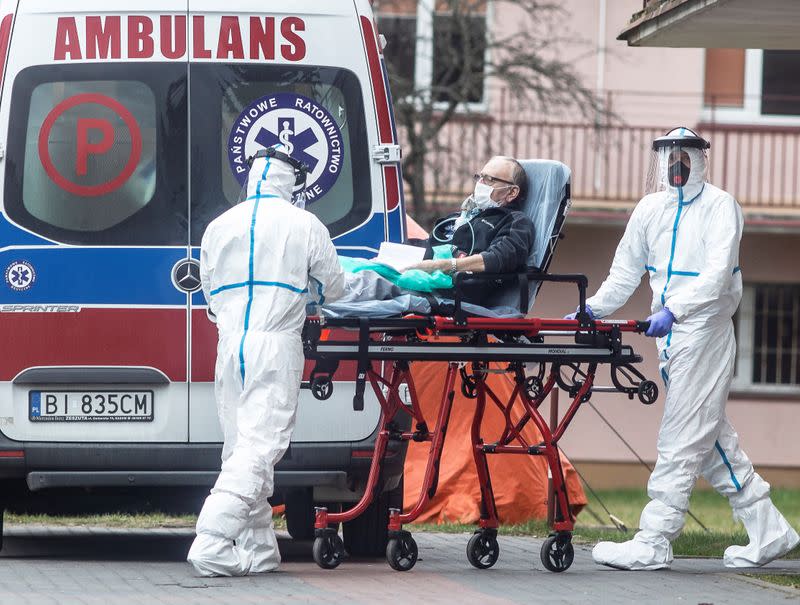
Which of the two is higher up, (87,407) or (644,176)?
(644,176)

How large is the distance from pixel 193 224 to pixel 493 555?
6.80 ft

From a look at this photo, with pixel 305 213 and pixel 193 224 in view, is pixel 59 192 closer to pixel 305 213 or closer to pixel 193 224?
pixel 193 224

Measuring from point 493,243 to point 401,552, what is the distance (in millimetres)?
Result: 1454

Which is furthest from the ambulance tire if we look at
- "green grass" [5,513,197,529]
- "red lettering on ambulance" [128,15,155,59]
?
"green grass" [5,513,197,529]

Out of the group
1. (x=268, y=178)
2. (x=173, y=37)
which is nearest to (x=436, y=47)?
(x=173, y=37)

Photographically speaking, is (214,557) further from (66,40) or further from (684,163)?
(684,163)

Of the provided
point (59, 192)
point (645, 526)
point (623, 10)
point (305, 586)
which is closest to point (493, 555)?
point (645, 526)

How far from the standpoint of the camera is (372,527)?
28.1 feet

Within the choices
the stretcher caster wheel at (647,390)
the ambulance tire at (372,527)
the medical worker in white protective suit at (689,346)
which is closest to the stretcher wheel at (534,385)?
the stretcher caster wheel at (647,390)

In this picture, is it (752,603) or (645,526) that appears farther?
(645,526)

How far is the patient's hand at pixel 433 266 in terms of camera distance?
755 cm

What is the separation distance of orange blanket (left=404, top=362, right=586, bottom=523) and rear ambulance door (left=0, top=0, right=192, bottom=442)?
3.64 meters

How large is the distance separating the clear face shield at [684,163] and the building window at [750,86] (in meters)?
12.4

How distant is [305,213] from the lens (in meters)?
7.64
